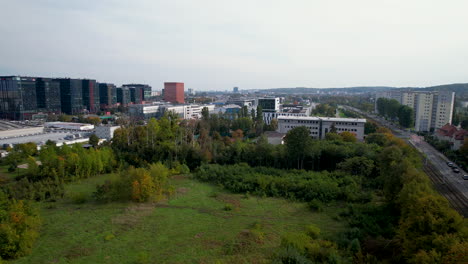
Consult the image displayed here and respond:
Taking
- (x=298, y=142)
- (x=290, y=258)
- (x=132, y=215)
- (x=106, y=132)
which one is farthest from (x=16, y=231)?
(x=106, y=132)

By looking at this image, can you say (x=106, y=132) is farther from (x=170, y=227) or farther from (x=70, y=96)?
(x=70, y=96)

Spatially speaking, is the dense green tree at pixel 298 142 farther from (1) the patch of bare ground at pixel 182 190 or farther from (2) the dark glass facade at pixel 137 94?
(2) the dark glass facade at pixel 137 94

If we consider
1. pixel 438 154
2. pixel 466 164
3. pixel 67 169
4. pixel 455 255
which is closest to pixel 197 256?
pixel 455 255

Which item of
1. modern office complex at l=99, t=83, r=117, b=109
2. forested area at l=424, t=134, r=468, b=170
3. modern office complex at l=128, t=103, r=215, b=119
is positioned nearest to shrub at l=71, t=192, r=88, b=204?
forested area at l=424, t=134, r=468, b=170

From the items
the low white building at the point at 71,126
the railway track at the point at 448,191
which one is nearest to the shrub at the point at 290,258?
the railway track at the point at 448,191

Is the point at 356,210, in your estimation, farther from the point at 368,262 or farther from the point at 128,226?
Result: the point at 128,226

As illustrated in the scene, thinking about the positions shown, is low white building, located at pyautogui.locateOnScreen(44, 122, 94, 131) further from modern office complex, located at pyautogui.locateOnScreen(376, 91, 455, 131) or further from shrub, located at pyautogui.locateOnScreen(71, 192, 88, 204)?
modern office complex, located at pyautogui.locateOnScreen(376, 91, 455, 131)

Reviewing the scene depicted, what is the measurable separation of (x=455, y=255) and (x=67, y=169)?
623 inches

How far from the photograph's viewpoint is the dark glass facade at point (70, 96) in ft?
142

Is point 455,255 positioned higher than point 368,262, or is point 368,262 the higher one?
point 455,255

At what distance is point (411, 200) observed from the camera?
7746mm

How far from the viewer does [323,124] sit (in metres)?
26.0

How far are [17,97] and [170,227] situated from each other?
38.1 m

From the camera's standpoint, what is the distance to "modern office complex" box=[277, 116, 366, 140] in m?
24.8
